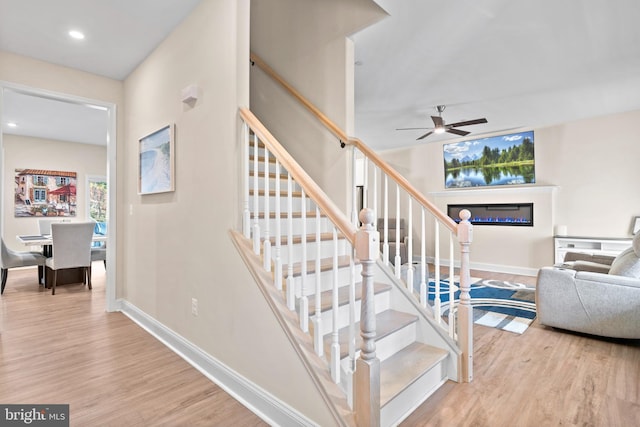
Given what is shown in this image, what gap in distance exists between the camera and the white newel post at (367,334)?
54.1 inches

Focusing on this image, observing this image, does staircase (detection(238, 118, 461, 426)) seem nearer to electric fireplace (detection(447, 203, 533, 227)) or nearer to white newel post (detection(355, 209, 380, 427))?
white newel post (detection(355, 209, 380, 427))

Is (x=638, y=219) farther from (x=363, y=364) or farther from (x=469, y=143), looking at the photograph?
(x=363, y=364)

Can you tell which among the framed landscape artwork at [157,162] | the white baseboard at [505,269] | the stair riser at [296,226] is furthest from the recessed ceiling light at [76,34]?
the white baseboard at [505,269]

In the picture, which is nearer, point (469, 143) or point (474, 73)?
point (474, 73)

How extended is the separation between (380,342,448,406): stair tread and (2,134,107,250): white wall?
792 centimetres

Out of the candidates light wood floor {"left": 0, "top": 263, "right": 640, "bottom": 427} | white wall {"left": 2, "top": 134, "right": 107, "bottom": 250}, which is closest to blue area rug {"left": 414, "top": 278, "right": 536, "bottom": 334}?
light wood floor {"left": 0, "top": 263, "right": 640, "bottom": 427}

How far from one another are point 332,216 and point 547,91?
4202mm

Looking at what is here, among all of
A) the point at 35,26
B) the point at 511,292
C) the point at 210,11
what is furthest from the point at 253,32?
the point at 511,292

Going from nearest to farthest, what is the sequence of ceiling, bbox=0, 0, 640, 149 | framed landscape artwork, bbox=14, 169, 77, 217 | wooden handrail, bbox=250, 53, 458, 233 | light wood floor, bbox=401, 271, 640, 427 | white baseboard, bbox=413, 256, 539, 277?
light wood floor, bbox=401, 271, 640, 427 → wooden handrail, bbox=250, 53, 458, 233 → ceiling, bbox=0, 0, 640, 149 → white baseboard, bbox=413, 256, 539, 277 → framed landscape artwork, bbox=14, 169, 77, 217

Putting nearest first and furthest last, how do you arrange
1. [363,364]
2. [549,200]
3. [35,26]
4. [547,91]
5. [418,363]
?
[363,364] < [418,363] < [35,26] < [547,91] < [549,200]

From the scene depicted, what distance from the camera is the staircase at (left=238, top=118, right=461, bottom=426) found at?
5.05 feet

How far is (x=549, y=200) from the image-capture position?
5.42 metres

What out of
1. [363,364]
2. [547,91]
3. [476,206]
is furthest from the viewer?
[476,206]

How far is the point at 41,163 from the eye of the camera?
22.2ft
